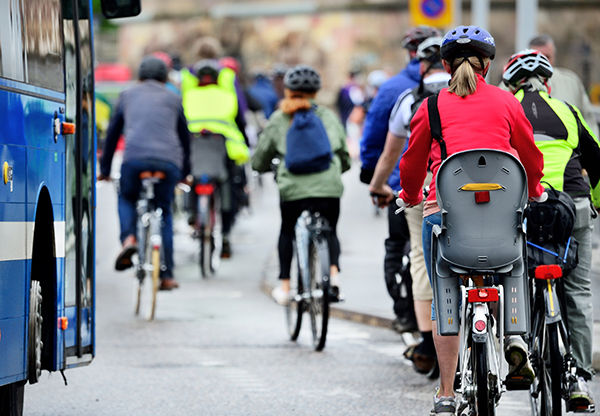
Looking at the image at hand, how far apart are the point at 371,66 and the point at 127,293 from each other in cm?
3722

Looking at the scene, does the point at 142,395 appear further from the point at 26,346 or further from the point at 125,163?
the point at 125,163

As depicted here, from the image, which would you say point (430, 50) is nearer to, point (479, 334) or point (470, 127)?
point (470, 127)

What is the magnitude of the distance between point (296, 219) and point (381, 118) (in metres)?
1.28

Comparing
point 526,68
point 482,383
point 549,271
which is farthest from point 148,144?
point 482,383

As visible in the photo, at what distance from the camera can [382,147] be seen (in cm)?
763

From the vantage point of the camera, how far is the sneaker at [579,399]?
5.50 m

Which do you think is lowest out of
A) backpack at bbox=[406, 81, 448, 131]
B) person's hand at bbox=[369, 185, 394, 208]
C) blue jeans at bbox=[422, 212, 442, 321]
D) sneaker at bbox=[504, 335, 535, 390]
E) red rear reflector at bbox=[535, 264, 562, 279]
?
sneaker at bbox=[504, 335, 535, 390]

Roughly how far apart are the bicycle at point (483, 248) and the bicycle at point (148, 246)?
5117mm

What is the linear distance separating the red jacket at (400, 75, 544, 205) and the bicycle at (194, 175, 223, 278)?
286 inches

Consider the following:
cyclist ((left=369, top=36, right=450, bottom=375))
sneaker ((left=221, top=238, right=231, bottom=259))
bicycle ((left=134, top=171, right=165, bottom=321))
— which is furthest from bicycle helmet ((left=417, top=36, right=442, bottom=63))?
sneaker ((left=221, top=238, right=231, bottom=259))

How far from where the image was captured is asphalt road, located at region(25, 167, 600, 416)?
21.5 feet

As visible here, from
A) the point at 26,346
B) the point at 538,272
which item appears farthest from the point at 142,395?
the point at 538,272

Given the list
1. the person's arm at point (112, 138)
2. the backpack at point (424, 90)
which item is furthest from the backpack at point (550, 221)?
the person's arm at point (112, 138)

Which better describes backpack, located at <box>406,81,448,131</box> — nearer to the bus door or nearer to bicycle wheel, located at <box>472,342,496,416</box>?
the bus door
